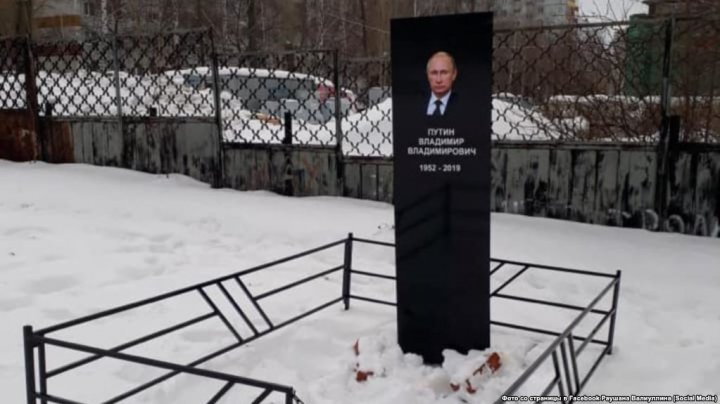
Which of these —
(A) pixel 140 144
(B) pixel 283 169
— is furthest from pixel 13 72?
(B) pixel 283 169

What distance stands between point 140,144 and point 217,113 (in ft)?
4.86

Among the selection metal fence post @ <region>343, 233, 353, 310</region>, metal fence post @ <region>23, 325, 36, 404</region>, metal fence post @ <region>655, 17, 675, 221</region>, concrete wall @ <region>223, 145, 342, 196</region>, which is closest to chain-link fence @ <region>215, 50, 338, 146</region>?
concrete wall @ <region>223, 145, 342, 196</region>

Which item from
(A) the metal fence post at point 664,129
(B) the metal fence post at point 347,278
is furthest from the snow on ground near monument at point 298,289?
(A) the metal fence post at point 664,129

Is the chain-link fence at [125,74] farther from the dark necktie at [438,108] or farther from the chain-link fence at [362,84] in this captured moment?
the dark necktie at [438,108]

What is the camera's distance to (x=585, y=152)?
5637mm

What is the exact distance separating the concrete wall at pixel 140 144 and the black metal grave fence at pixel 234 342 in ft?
10.3

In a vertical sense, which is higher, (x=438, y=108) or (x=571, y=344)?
(x=438, y=108)

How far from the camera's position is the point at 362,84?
6797 millimetres

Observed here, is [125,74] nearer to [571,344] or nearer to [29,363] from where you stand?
[29,363]

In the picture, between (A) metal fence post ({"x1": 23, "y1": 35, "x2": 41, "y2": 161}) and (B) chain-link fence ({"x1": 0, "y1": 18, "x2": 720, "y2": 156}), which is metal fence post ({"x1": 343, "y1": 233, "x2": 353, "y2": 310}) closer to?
(B) chain-link fence ({"x1": 0, "y1": 18, "x2": 720, "y2": 156})

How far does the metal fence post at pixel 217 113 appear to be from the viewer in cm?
719

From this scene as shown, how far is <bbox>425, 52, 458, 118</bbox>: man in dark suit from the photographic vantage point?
3.20 m

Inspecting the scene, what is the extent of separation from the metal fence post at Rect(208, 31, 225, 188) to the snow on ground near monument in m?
0.27

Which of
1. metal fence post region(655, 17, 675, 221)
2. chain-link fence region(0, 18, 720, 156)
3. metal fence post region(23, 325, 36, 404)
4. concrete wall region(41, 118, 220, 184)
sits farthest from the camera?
concrete wall region(41, 118, 220, 184)
